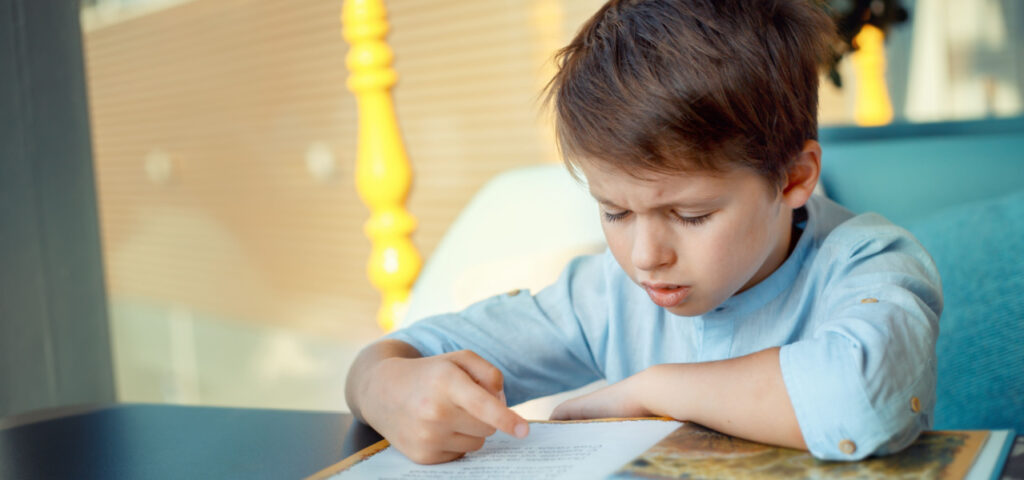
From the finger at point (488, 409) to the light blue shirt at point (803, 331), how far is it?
0.21 m

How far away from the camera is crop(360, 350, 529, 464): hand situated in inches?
28.3

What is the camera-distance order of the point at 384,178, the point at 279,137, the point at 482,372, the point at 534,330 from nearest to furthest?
the point at 482,372 < the point at 534,330 < the point at 384,178 < the point at 279,137

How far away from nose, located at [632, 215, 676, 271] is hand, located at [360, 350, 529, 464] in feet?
0.56

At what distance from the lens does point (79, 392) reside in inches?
80.3

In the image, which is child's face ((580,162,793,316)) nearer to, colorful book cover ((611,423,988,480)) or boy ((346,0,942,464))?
boy ((346,0,942,464))

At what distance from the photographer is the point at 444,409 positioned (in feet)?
2.41

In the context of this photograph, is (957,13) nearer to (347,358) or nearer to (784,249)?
(784,249)

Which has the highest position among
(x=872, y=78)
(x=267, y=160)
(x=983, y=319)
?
Result: (x=267, y=160)

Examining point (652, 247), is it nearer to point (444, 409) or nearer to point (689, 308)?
point (689, 308)

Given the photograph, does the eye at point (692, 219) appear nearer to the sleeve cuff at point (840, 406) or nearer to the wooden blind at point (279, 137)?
the sleeve cuff at point (840, 406)

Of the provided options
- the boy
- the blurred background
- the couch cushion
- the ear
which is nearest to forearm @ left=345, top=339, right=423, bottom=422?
the boy

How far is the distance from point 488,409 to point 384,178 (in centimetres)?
140

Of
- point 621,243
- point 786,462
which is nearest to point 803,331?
point 621,243

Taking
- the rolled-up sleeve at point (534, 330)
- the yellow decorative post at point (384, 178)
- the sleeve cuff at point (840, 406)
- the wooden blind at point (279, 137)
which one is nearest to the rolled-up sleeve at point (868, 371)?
the sleeve cuff at point (840, 406)
